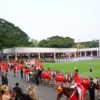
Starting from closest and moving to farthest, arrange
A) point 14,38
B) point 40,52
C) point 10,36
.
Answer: point 40,52 < point 10,36 < point 14,38

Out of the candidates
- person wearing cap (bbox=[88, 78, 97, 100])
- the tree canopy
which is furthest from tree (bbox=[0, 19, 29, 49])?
person wearing cap (bbox=[88, 78, 97, 100])

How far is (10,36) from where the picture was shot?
237 ft

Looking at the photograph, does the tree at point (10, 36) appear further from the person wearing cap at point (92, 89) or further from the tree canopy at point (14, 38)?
the person wearing cap at point (92, 89)

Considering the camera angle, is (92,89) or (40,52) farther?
(40,52)

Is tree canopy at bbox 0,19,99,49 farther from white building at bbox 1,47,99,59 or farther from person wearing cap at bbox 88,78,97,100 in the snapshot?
person wearing cap at bbox 88,78,97,100

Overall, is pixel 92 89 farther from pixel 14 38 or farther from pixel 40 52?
pixel 14 38

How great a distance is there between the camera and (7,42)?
67062 mm

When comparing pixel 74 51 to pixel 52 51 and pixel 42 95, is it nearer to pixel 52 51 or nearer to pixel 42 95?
pixel 52 51

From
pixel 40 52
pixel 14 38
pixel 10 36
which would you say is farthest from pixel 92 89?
pixel 14 38

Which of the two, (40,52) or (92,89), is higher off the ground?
(40,52)

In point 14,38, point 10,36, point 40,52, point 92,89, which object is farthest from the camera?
point 14,38

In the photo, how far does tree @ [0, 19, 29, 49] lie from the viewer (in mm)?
67875

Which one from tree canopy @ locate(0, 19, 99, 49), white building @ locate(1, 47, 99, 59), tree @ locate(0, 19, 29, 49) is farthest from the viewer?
tree canopy @ locate(0, 19, 99, 49)

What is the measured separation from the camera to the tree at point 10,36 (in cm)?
6788
